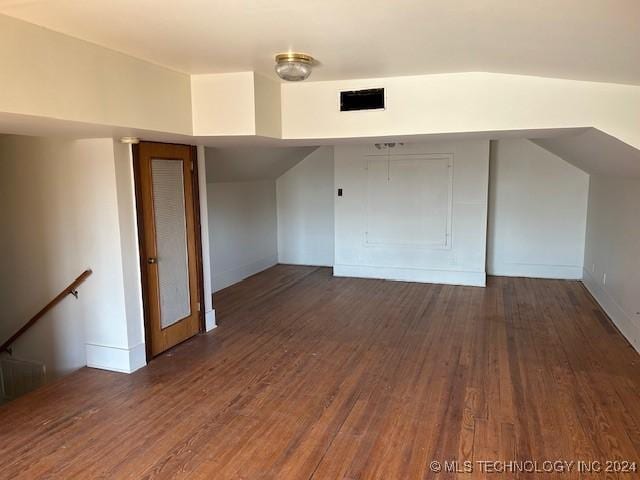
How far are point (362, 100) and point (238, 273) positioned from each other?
385 centimetres

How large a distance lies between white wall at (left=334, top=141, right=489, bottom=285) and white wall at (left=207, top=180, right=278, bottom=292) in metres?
1.21

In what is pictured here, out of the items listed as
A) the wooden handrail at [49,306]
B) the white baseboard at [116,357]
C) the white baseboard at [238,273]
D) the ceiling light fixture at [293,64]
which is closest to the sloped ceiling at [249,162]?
the white baseboard at [238,273]

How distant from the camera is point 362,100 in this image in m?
3.24

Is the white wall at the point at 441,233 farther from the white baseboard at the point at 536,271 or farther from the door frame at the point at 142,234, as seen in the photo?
the door frame at the point at 142,234

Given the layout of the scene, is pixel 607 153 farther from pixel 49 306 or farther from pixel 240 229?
pixel 49 306

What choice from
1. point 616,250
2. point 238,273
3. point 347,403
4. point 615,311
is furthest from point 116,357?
point 616,250

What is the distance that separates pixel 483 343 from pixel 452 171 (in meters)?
2.67

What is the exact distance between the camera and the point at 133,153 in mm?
3518

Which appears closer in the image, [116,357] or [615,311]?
[116,357]

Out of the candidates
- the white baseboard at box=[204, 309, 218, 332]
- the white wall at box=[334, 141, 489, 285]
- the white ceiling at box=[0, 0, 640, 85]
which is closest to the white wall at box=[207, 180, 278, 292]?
the white wall at box=[334, 141, 489, 285]

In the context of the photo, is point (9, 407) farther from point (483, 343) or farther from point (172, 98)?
point (483, 343)

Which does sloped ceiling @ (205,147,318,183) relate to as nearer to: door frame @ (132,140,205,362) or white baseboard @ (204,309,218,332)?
door frame @ (132,140,205,362)

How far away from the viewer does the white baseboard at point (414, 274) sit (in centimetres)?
609

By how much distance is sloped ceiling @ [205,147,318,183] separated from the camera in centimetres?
518
